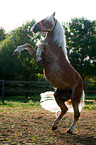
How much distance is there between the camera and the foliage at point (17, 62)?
20.0 meters

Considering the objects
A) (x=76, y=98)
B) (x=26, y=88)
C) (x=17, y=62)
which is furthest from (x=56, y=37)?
(x=17, y=62)

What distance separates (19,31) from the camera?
23688 millimetres

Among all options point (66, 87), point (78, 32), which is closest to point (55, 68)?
point (66, 87)

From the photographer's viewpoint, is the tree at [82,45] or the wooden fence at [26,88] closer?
the wooden fence at [26,88]

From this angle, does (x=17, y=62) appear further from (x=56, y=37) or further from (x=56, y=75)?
(x=56, y=75)

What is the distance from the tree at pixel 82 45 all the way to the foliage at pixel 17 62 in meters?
4.61

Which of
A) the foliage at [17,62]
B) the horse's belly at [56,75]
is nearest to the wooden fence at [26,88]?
A: the foliage at [17,62]

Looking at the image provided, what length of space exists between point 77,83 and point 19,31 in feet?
67.4

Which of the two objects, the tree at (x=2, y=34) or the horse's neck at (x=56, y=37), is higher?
the tree at (x=2, y=34)

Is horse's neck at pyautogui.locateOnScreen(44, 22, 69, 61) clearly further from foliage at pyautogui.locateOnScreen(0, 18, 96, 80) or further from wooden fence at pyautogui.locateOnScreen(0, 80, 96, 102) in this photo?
foliage at pyautogui.locateOnScreen(0, 18, 96, 80)

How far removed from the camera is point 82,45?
77.3ft

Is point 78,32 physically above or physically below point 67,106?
above

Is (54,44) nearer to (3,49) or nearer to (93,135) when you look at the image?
(93,135)

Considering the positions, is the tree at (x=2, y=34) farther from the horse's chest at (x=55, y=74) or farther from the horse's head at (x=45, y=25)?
the horse's chest at (x=55, y=74)
